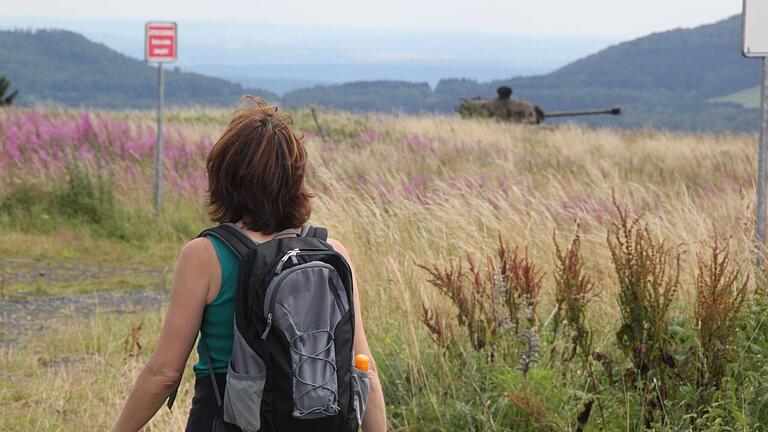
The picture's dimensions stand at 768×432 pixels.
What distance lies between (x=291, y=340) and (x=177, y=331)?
0.34 m

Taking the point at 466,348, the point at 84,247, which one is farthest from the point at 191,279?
the point at 84,247

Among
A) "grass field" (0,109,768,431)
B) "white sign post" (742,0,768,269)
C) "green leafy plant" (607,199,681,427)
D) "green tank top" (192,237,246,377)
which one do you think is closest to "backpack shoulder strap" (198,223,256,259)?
"green tank top" (192,237,246,377)

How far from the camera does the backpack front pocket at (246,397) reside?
108 inches

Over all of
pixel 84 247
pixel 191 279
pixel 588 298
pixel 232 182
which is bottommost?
pixel 84 247

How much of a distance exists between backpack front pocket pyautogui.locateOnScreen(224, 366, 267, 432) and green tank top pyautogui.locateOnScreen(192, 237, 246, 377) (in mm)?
137

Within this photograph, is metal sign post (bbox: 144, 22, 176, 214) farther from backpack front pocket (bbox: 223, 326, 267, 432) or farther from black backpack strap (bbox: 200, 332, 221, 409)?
backpack front pocket (bbox: 223, 326, 267, 432)

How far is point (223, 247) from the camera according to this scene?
9.45 ft

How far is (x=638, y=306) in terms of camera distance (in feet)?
16.3

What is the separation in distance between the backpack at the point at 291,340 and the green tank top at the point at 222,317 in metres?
0.09

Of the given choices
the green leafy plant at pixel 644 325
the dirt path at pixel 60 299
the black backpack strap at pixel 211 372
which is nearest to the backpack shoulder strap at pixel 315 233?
the black backpack strap at pixel 211 372

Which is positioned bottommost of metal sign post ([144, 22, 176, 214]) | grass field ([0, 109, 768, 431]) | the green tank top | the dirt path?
the dirt path

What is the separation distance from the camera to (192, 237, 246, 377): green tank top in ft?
9.39

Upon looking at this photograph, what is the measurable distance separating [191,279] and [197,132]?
16833 mm

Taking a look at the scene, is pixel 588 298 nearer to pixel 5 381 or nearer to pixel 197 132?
pixel 5 381
